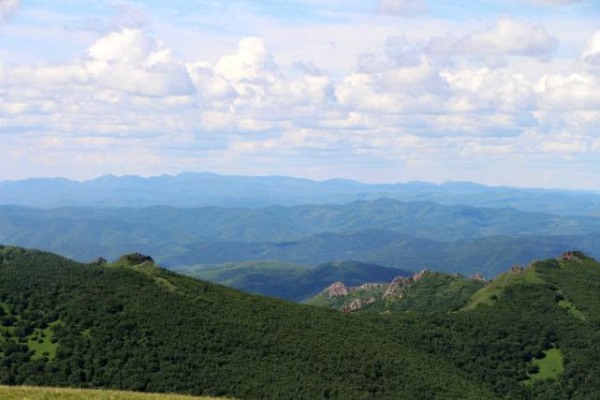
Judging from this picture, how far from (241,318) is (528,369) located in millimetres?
63578

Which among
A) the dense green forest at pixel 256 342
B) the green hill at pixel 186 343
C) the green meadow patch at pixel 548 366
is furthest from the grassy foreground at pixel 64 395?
the green meadow patch at pixel 548 366

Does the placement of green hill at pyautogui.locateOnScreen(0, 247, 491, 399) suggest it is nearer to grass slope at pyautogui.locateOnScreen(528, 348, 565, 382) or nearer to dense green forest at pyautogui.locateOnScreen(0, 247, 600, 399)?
dense green forest at pyautogui.locateOnScreen(0, 247, 600, 399)

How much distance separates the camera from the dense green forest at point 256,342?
12356 cm

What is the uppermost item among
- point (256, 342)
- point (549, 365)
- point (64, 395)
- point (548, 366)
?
point (64, 395)

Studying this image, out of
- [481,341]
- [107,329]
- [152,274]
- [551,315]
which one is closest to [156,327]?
[107,329]

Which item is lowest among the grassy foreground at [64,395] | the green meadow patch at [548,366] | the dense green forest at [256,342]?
the green meadow patch at [548,366]

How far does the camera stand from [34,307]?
138125 millimetres

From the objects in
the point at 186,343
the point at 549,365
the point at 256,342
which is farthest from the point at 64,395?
the point at 549,365

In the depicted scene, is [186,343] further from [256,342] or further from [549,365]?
[549,365]

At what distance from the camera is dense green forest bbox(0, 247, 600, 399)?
123562 millimetres

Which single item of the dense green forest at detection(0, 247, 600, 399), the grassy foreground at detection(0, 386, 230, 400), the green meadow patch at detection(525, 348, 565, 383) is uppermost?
the grassy foreground at detection(0, 386, 230, 400)

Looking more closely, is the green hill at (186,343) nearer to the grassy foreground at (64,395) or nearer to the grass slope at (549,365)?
the grass slope at (549,365)

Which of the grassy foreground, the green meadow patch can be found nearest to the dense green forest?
the green meadow patch

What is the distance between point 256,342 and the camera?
462 ft
